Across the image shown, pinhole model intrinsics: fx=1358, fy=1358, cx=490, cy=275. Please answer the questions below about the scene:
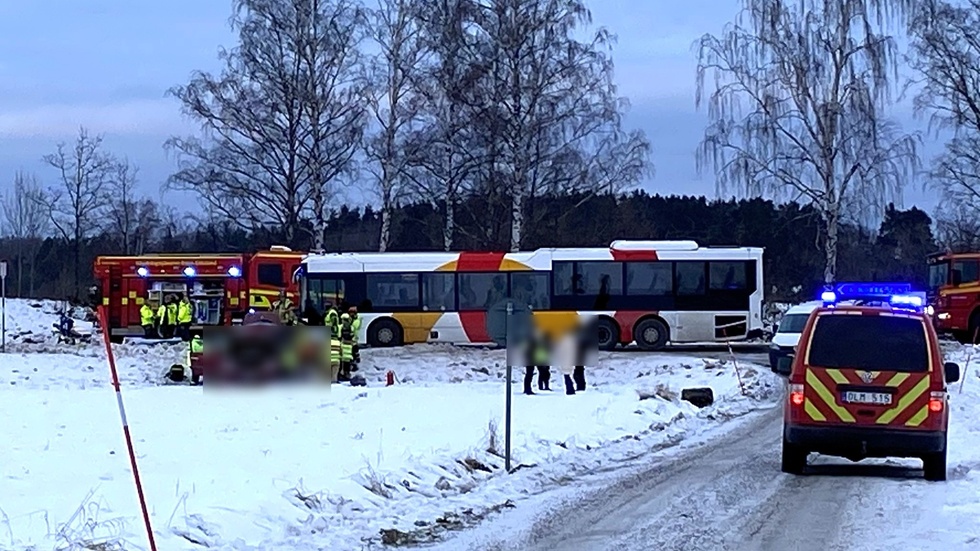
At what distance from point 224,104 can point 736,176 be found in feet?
55.8

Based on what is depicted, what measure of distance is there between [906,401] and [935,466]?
0.72 m

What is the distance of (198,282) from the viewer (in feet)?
141

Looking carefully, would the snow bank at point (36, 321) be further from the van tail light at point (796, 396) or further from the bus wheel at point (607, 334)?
the van tail light at point (796, 396)

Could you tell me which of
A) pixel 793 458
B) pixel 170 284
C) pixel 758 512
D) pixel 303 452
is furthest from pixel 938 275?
pixel 758 512

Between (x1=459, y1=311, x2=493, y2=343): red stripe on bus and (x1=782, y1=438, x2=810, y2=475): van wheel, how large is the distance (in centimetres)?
2399

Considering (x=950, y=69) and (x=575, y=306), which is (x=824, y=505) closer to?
(x=575, y=306)

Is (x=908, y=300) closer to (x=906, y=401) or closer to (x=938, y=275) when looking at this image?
(x=906, y=401)

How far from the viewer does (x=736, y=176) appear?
44906 millimetres

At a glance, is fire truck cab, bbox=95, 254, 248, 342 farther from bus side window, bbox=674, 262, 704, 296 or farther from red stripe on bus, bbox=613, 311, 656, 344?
bus side window, bbox=674, 262, 704, 296

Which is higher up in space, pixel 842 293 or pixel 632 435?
pixel 842 293

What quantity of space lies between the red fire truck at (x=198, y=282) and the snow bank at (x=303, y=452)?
47.9ft

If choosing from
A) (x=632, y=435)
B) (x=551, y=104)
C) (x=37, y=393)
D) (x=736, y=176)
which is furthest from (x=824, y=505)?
(x=736, y=176)

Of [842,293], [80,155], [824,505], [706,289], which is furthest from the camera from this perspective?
[80,155]

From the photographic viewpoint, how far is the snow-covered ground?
1027 cm
